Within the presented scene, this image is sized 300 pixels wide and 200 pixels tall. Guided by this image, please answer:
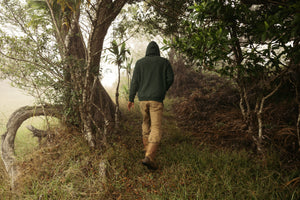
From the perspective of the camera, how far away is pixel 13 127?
3871mm

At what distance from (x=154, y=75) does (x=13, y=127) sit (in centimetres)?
349

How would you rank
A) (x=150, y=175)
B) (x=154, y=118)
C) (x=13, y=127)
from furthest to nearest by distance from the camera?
(x=13, y=127), (x=154, y=118), (x=150, y=175)

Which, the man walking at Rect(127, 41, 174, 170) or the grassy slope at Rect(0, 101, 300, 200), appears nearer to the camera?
the grassy slope at Rect(0, 101, 300, 200)

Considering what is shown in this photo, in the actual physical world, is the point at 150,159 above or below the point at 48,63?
below

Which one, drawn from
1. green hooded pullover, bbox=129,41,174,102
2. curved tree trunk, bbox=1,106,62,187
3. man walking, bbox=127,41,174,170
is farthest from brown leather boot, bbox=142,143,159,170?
curved tree trunk, bbox=1,106,62,187

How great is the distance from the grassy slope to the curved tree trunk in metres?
0.31

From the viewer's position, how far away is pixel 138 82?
352cm

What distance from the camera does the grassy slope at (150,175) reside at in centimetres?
246

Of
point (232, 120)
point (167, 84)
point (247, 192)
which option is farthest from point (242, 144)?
point (167, 84)

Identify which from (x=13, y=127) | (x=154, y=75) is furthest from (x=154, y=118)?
(x=13, y=127)

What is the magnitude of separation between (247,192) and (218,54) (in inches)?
79.9

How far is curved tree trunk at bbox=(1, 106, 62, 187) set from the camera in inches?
142

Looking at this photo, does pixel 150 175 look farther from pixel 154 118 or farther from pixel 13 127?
pixel 13 127

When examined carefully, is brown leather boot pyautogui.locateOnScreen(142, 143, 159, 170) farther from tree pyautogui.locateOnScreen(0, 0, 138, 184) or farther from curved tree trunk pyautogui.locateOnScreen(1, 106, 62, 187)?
curved tree trunk pyautogui.locateOnScreen(1, 106, 62, 187)
